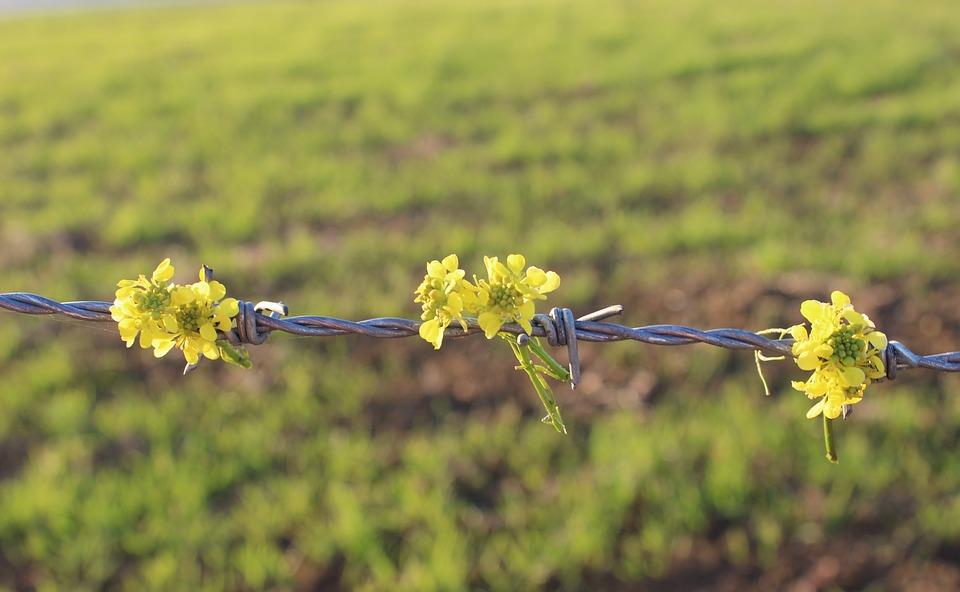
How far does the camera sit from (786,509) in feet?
10.2

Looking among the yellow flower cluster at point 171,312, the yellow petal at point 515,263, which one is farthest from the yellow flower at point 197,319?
the yellow petal at point 515,263

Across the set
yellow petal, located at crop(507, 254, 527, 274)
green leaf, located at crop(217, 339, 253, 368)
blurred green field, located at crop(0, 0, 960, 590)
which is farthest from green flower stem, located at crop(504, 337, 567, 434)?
blurred green field, located at crop(0, 0, 960, 590)

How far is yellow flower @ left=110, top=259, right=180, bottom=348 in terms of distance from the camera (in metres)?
1.33

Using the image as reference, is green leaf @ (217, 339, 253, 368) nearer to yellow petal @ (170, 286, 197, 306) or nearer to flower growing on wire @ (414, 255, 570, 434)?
yellow petal @ (170, 286, 197, 306)

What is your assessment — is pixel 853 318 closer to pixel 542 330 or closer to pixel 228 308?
pixel 542 330

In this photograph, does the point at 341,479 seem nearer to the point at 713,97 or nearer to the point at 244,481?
the point at 244,481

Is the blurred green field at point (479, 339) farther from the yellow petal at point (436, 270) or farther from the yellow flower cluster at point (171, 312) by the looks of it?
the yellow petal at point (436, 270)

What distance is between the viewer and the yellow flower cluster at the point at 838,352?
4.40 ft

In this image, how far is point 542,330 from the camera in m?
1.49

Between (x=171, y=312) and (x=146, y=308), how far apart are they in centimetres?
4

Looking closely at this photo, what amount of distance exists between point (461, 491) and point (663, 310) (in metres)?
1.80

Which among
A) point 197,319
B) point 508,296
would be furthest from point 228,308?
point 508,296

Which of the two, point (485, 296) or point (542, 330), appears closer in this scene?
point (485, 296)

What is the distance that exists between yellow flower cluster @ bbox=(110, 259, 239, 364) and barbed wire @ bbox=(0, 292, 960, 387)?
0.07 metres
